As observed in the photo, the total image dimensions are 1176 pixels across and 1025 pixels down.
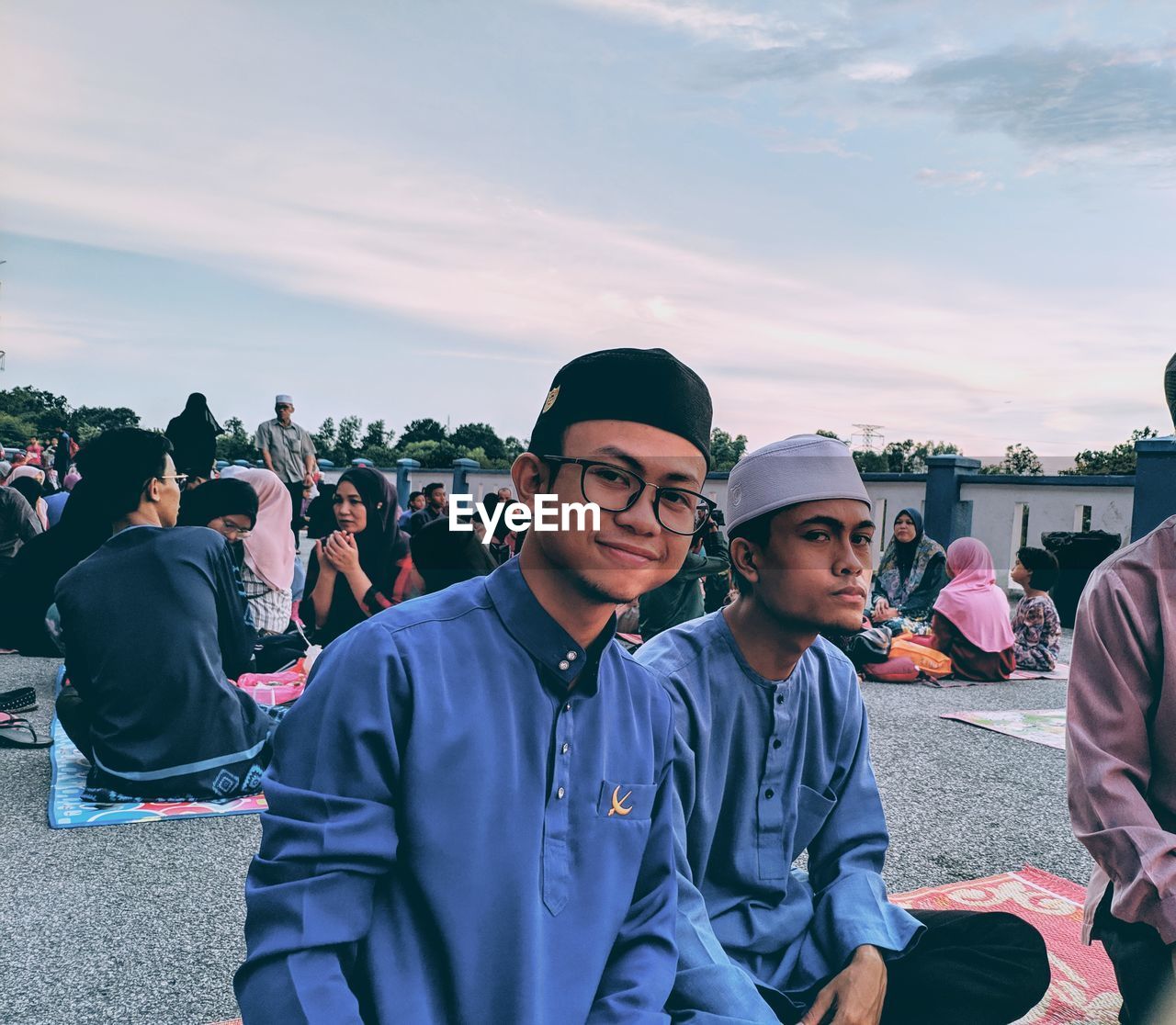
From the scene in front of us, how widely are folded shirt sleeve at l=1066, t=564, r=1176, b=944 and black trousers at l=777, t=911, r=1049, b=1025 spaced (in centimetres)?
28

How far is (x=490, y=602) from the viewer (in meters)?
1.46

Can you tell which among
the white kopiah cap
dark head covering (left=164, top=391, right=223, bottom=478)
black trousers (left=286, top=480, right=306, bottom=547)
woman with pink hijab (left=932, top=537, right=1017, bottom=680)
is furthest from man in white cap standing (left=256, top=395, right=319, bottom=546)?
the white kopiah cap

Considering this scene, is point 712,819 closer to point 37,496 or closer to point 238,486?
point 238,486

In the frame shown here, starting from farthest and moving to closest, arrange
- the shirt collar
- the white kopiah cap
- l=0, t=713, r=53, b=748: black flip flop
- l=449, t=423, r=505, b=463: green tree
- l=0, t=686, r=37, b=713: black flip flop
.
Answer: l=449, t=423, r=505, b=463: green tree, l=0, t=686, r=37, b=713: black flip flop, l=0, t=713, r=53, b=748: black flip flop, the white kopiah cap, the shirt collar

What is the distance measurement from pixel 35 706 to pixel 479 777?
5092 mm

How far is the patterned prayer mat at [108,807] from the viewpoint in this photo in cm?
378

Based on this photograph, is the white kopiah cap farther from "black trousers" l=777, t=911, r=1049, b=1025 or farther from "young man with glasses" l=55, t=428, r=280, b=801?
"young man with glasses" l=55, t=428, r=280, b=801

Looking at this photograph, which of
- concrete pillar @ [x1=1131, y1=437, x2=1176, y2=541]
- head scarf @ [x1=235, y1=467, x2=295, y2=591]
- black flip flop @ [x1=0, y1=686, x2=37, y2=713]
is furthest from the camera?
concrete pillar @ [x1=1131, y1=437, x2=1176, y2=541]

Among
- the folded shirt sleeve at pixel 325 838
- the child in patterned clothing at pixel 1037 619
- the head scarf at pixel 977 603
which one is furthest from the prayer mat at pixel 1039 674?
the folded shirt sleeve at pixel 325 838

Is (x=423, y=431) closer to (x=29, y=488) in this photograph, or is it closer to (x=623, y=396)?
(x=29, y=488)

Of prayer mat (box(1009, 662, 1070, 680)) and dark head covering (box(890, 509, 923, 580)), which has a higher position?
dark head covering (box(890, 509, 923, 580))

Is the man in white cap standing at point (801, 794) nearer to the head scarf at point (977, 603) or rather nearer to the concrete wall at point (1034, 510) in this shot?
the head scarf at point (977, 603)

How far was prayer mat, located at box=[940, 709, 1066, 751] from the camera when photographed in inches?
230

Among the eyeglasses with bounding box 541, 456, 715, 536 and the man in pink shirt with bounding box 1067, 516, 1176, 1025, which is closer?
the eyeglasses with bounding box 541, 456, 715, 536
